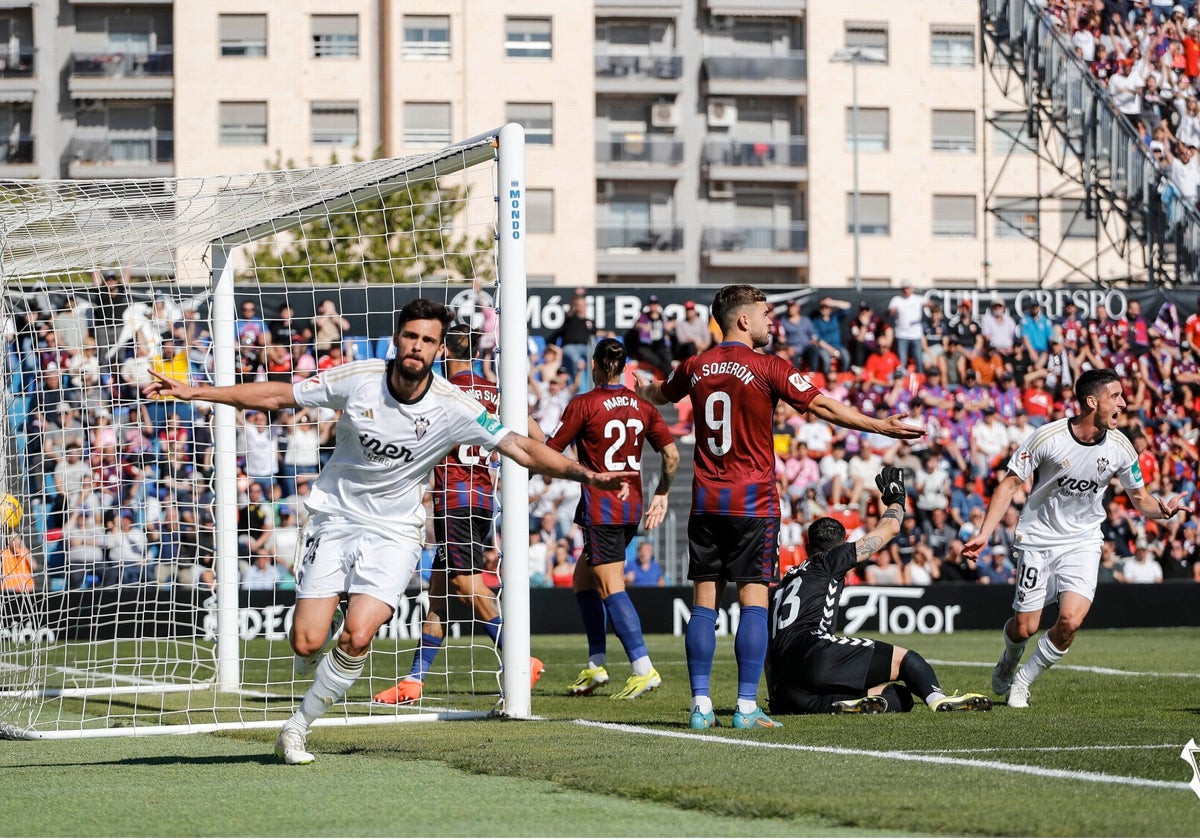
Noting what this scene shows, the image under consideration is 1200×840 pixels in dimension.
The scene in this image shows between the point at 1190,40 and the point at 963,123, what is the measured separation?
Result: 23252mm

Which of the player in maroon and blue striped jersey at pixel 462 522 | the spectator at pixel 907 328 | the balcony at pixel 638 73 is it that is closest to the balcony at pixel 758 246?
the balcony at pixel 638 73

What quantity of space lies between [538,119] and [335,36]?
24.2 ft

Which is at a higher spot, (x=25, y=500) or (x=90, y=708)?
(x=25, y=500)

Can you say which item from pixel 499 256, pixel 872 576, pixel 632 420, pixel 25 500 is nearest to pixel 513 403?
pixel 499 256

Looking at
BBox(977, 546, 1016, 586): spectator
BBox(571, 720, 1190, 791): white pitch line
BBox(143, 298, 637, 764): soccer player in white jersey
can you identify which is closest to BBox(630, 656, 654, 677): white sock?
BBox(571, 720, 1190, 791): white pitch line

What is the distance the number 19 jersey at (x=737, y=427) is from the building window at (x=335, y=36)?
158 feet

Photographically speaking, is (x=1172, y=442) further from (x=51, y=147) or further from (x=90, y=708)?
(x=51, y=147)

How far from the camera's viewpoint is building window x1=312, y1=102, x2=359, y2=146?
5425 cm

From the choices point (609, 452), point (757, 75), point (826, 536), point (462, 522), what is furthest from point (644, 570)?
point (757, 75)

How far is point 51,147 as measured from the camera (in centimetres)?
5425

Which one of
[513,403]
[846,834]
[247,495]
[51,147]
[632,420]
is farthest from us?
[51,147]

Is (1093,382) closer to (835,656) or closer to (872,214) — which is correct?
(835,656)

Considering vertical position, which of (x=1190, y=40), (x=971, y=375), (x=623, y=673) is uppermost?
(x=1190, y=40)

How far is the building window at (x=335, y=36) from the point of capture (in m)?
54.5
